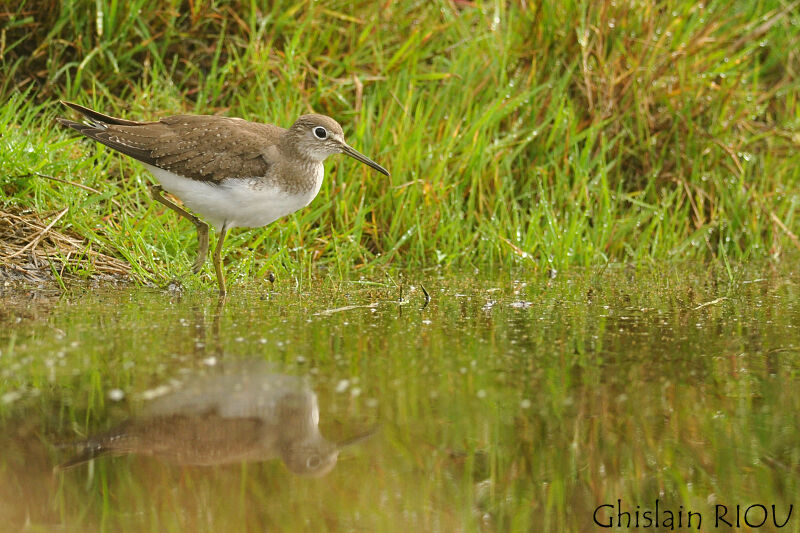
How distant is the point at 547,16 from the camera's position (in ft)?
23.9

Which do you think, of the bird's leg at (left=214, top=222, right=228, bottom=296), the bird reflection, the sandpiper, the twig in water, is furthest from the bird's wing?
Answer: the twig in water

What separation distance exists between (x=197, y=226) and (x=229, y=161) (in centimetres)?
66

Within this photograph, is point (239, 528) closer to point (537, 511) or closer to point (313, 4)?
point (537, 511)

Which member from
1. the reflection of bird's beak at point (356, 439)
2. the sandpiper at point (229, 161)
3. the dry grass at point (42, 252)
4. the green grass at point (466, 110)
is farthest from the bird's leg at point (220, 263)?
the reflection of bird's beak at point (356, 439)

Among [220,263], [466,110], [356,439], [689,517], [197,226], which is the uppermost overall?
[466,110]

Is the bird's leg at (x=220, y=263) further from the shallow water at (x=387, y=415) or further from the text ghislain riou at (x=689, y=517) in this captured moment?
the text ghislain riou at (x=689, y=517)

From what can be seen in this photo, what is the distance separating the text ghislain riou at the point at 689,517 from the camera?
252 centimetres

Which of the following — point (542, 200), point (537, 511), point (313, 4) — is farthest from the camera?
point (313, 4)

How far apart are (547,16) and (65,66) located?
3525 mm

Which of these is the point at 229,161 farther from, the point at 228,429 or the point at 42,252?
the point at 228,429

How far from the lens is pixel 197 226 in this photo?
18.4ft

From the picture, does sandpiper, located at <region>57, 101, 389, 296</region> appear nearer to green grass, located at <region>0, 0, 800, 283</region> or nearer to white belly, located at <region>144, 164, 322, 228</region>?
white belly, located at <region>144, 164, 322, 228</region>

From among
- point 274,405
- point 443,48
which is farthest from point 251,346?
point 443,48

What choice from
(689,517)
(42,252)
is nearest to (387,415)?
(689,517)
